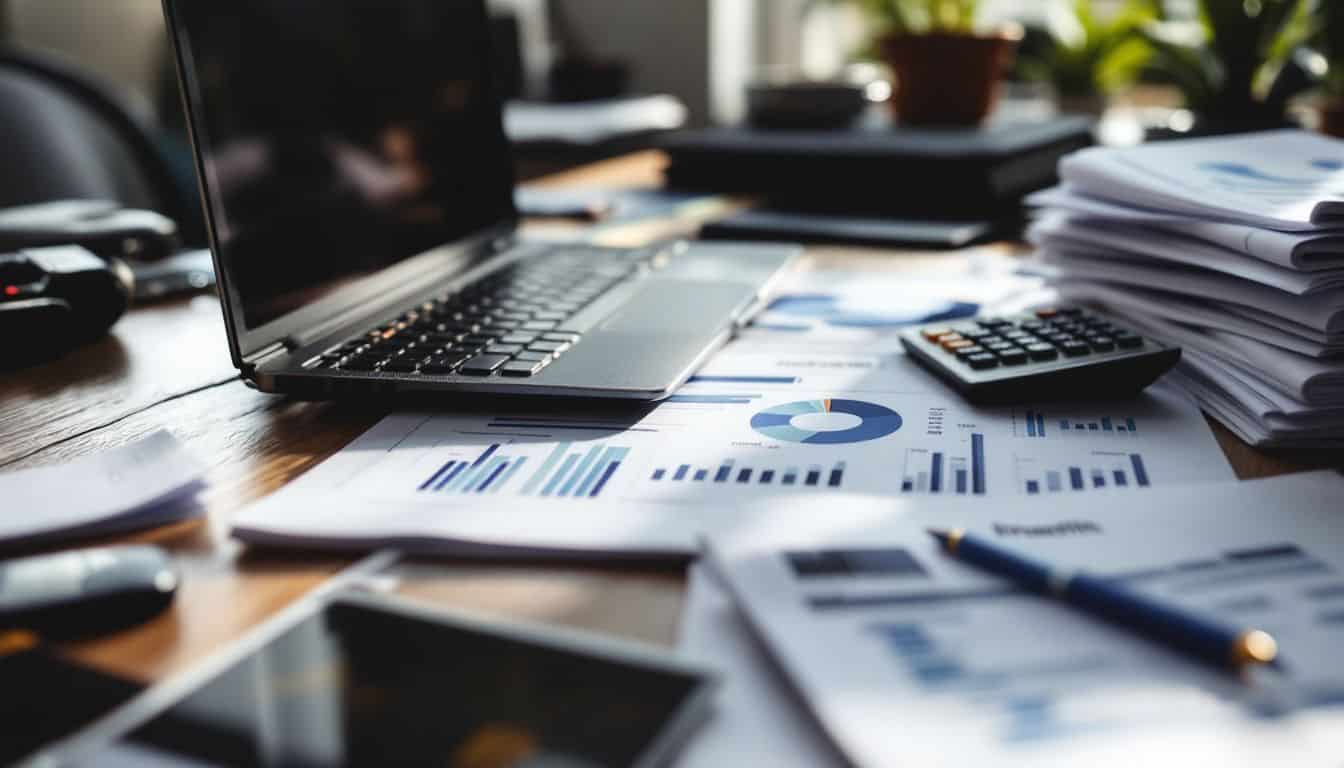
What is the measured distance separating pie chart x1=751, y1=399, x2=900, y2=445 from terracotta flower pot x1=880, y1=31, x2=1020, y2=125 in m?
0.88

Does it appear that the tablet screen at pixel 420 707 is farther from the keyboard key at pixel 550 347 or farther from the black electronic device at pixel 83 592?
the keyboard key at pixel 550 347

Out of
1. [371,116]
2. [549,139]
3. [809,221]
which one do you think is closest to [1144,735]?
[371,116]

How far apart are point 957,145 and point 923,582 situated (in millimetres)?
878

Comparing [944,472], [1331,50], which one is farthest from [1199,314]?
[1331,50]

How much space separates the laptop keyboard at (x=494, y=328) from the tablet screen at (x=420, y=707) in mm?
265

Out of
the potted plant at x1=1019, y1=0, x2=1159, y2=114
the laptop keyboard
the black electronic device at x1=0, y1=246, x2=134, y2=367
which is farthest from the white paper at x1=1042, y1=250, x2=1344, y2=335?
the potted plant at x1=1019, y1=0, x2=1159, y2=114

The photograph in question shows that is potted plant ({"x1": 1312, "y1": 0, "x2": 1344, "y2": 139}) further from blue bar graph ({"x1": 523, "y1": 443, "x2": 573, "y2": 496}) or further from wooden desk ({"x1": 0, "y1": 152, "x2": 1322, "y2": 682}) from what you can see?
blue bar graph ({"x1": 523, "y1": 443, "x2": 573, "y2": 496})

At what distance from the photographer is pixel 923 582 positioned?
407mm

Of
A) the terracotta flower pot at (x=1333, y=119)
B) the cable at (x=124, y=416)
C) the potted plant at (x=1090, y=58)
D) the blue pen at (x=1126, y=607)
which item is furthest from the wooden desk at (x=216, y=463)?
the potted plant at (x=1090, y=58)

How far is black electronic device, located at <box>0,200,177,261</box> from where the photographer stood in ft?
2.94

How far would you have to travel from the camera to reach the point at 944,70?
1375 mm

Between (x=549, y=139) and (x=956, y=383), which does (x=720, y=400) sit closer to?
(x=956, y=383)

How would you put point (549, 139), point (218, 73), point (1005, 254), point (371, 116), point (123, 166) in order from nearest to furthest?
point (218, 73) < point (371, 116) < point (1005, 254) < point (123, 166) < point (549, 139)

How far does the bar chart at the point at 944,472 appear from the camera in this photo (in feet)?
1.66
